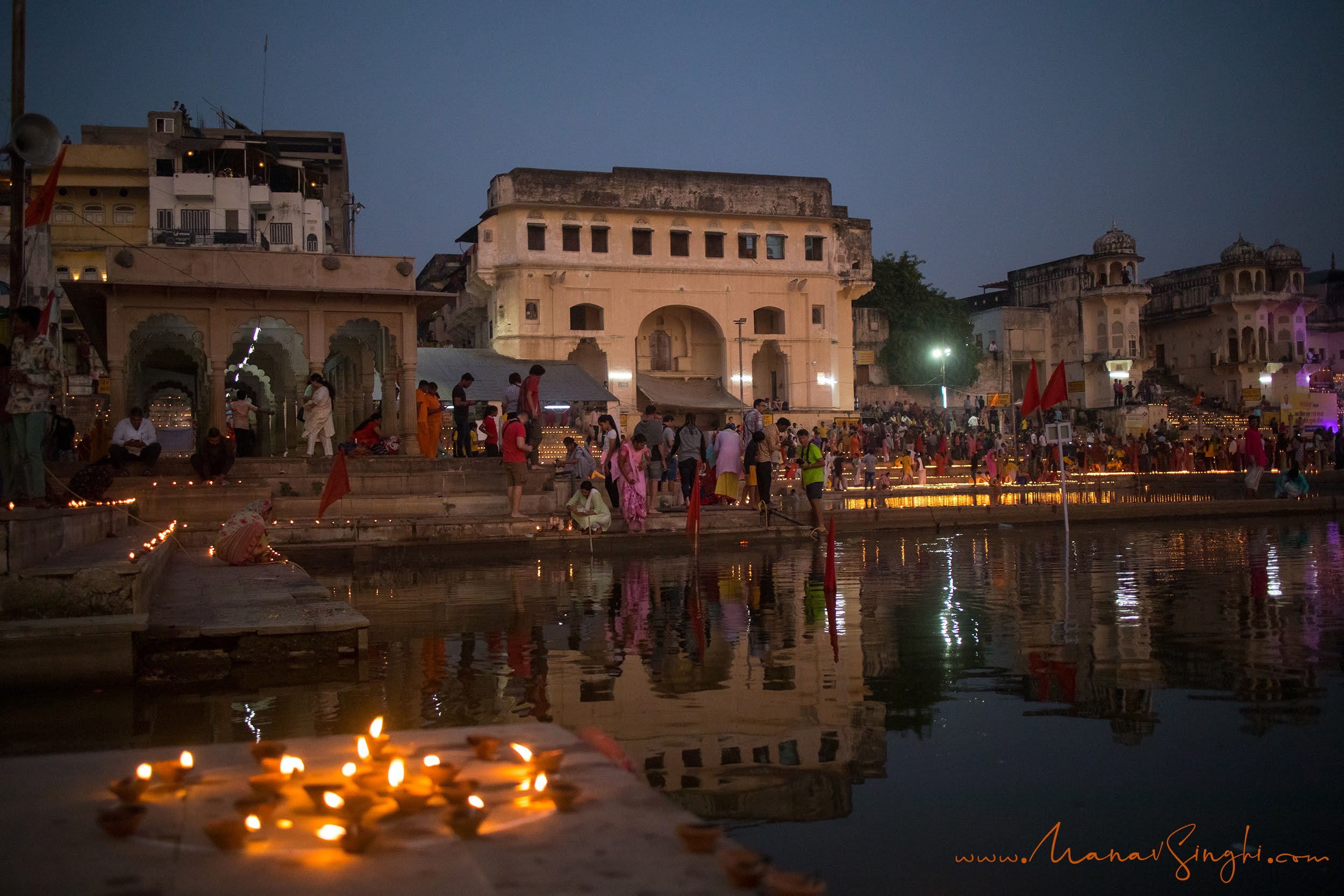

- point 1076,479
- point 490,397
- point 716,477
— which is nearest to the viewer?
point 716,477

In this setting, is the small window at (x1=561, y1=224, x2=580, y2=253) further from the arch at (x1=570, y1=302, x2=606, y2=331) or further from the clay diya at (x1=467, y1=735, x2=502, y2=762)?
the clay diya at (x1=467, y1=735, x2=502, y2=762)

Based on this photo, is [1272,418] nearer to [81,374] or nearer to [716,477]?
[716,477]

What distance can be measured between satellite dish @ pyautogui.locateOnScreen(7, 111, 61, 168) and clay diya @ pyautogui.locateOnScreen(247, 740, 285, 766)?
426 inches

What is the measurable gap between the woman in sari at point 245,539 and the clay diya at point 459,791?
8.76 metres

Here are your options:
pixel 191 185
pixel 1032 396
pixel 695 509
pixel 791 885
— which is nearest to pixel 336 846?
pixel 791 885

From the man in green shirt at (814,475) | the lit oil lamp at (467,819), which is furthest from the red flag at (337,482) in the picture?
the lit oil lamp at (467,819)

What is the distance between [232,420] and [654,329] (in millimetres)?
25336

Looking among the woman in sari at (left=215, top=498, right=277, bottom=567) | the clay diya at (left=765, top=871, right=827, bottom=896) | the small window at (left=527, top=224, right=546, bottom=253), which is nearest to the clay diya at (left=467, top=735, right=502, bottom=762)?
the clay diya at (left=765, top=871, right=827, bottom=896)

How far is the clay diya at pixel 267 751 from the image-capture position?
125 inches

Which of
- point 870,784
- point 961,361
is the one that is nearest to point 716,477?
point 870,784

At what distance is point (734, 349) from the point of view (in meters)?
43.1

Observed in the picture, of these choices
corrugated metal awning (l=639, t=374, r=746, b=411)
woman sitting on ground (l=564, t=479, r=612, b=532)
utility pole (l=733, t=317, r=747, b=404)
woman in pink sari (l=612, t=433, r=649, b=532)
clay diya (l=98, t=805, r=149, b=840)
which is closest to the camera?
clay diya (l=98, t=805, r=149, b=840)

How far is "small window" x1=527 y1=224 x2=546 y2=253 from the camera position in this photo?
132 feet

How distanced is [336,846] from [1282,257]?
5917cm
